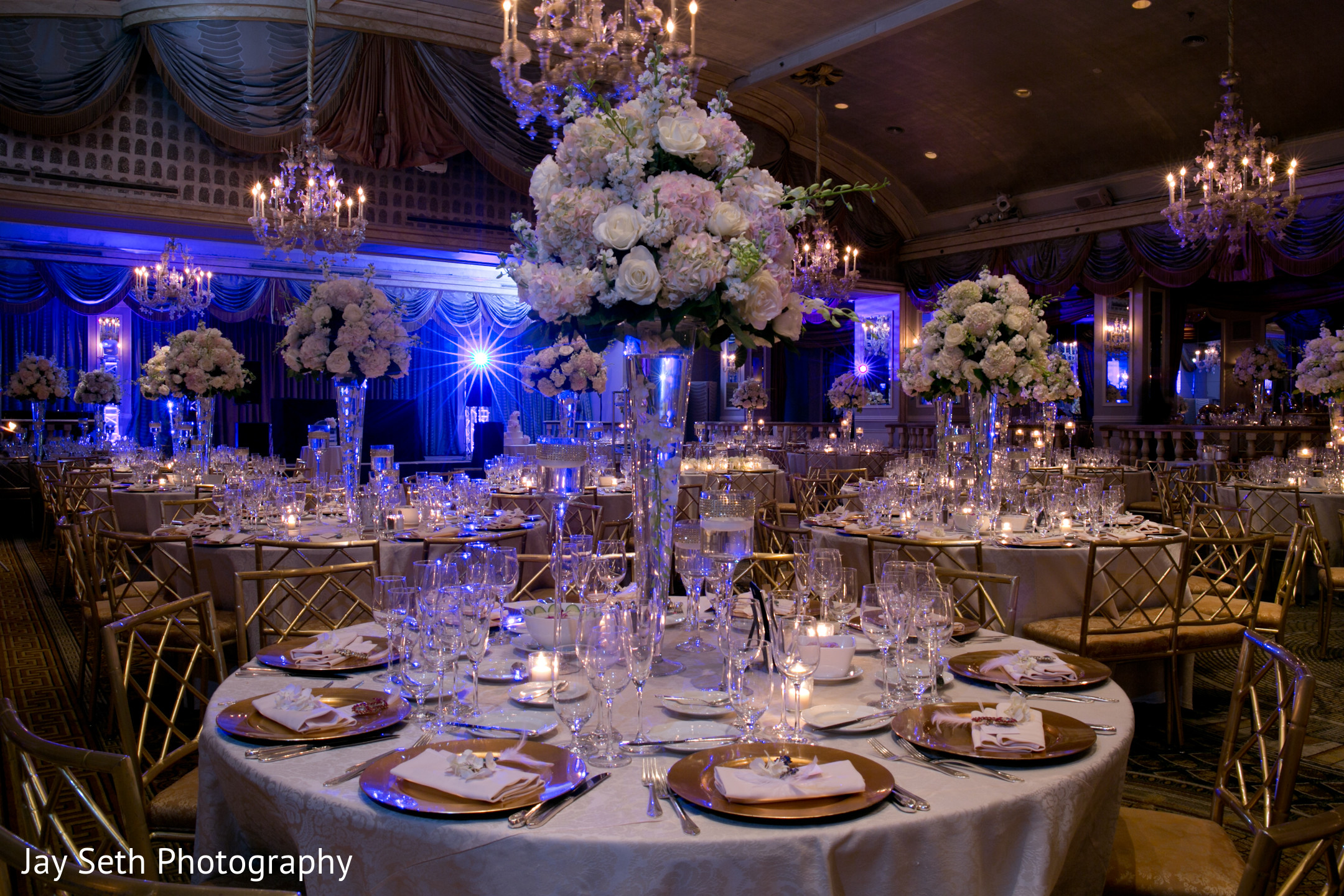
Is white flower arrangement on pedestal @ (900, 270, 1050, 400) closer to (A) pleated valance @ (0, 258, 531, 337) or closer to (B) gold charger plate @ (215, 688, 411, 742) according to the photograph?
(B) gold charger plate @ (215, 688, 411, 742)

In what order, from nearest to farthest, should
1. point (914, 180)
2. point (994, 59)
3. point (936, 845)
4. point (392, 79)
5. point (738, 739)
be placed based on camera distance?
point (936, 845) → point (738, 739) → point (392, 79) → point (994, 59) → point (914, 180)

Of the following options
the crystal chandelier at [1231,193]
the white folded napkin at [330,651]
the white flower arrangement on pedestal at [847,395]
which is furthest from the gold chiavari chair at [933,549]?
the white flower arrangement on pedestal at [847,395]

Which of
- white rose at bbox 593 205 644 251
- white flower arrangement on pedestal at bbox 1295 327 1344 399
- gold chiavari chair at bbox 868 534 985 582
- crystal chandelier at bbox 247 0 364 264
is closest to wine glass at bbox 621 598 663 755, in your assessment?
white rose at bbox 593 205 644 251

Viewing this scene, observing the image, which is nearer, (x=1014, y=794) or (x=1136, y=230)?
(x=1014, y=794)

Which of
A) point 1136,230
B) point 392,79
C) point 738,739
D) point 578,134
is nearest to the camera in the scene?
point 738,739

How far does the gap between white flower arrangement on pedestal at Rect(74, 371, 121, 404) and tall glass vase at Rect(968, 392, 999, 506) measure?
1182cm

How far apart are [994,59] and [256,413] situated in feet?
43.0

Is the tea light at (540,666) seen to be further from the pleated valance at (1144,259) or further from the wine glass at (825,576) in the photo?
the pleated valance at (1144,259)

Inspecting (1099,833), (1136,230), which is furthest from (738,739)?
(1136,230)

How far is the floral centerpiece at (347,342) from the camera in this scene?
4844mm

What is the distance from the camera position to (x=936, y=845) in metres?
1.31

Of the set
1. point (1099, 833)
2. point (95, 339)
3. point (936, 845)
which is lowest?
point (1099, 833)

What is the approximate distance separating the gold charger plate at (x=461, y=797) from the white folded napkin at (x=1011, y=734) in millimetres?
678

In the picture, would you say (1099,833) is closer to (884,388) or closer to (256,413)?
(884,388)
